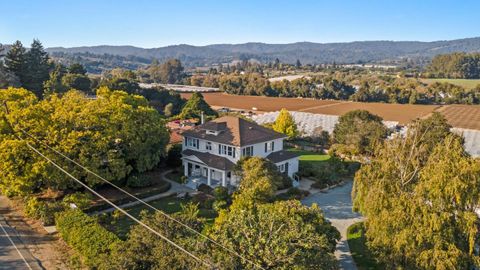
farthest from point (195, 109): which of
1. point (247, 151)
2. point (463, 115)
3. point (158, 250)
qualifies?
point (463, 115)

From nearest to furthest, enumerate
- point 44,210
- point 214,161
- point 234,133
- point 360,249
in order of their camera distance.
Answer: point 360,249 < point 44,210 < point 214,161 < point 234,133

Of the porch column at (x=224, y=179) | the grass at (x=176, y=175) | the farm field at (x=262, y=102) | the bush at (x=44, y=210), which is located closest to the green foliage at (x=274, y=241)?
the bush at (x=44, y=210)

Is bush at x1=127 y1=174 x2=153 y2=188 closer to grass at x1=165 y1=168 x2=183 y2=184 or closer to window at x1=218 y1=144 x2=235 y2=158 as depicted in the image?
grass at x1=165 y1=168 x2=183 y2=184

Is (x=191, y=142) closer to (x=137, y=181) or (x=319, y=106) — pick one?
(x=137, y=181)

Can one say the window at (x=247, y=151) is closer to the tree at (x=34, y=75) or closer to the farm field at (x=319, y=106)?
the tree at (x=34, y=75)

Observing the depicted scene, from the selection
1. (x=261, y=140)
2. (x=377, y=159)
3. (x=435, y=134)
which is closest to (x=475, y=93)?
(x=435, y=134)

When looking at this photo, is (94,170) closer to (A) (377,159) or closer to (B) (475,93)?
(A) (377,159)
